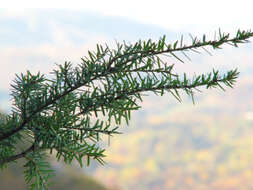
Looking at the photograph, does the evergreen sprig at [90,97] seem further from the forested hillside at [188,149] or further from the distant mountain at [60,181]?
the forested hillside at [188,149]

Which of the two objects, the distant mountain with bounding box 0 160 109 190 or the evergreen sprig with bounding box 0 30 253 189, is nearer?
the evergreen sprig with bounding box 0 30 253 189

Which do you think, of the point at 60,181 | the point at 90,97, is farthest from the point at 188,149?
the point at 90,97

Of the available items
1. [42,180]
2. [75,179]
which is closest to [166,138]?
[75,179]

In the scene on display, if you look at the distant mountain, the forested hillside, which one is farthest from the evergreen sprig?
the forested hillside

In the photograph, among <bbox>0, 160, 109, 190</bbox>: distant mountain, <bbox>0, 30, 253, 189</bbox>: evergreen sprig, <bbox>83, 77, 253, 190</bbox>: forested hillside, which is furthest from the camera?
<bbox>83, 77, 253, 190</bbox>: forested hillside

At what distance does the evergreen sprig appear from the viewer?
1178mm

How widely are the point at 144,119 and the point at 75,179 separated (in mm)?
140549

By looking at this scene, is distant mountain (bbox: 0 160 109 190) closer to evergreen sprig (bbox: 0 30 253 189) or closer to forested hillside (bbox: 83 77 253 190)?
evergreen sprig (bbox: 0 30 253 189)

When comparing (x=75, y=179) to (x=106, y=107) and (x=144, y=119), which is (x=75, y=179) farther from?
(x=144, y=119)

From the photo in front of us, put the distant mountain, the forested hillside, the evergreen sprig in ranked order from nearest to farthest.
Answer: the evergreen sprig → the distant mountain → the forested hillside

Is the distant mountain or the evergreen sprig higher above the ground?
the evergreen sprig

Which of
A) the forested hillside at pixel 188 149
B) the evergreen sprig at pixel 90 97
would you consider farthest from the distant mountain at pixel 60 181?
the forested hillside at pixel 188 149

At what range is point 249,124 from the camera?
135m

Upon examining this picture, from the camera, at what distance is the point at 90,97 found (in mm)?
1283
